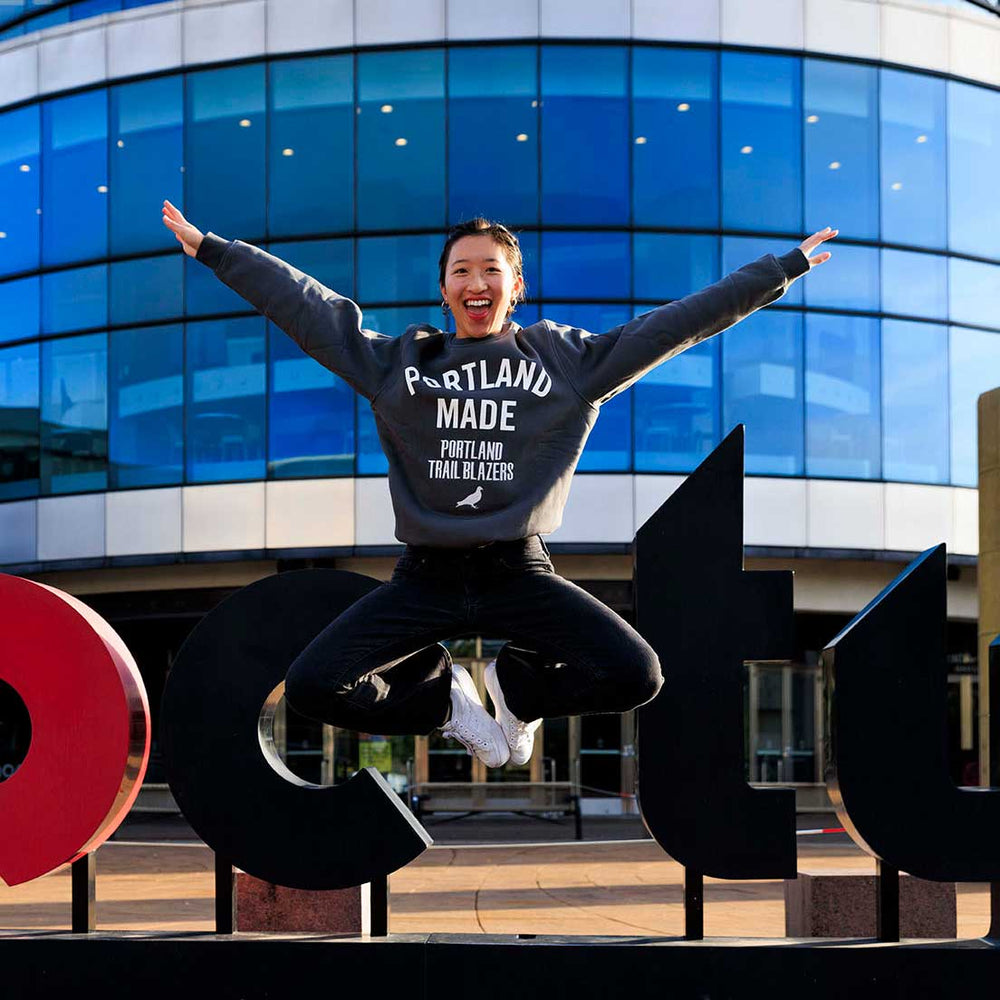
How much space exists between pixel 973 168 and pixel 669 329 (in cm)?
1889

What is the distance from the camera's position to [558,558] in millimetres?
20438

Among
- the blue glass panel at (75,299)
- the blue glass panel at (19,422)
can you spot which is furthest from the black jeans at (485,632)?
the blue glass panel at (19,422)

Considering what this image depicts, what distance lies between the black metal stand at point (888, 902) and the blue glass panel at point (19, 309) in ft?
63.5

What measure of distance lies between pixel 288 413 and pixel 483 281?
52.7ft

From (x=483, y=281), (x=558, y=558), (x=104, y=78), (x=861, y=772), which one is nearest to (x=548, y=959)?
(x=861, y=772)

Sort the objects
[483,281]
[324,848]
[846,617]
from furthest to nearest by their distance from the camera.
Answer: [846,617] < [324,848] < [483,281]

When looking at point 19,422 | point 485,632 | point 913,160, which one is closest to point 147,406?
point 19,422

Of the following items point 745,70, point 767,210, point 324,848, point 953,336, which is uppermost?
point 745,70

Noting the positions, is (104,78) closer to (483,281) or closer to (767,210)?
(767,210)

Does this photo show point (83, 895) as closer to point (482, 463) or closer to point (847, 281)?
point (482, 463)

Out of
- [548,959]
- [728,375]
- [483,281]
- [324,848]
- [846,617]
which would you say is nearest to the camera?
[483,281]

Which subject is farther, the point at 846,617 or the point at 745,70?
the point at 846,617

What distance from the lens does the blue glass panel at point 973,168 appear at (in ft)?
69.0

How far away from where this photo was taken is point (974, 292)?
2125 centimetres
